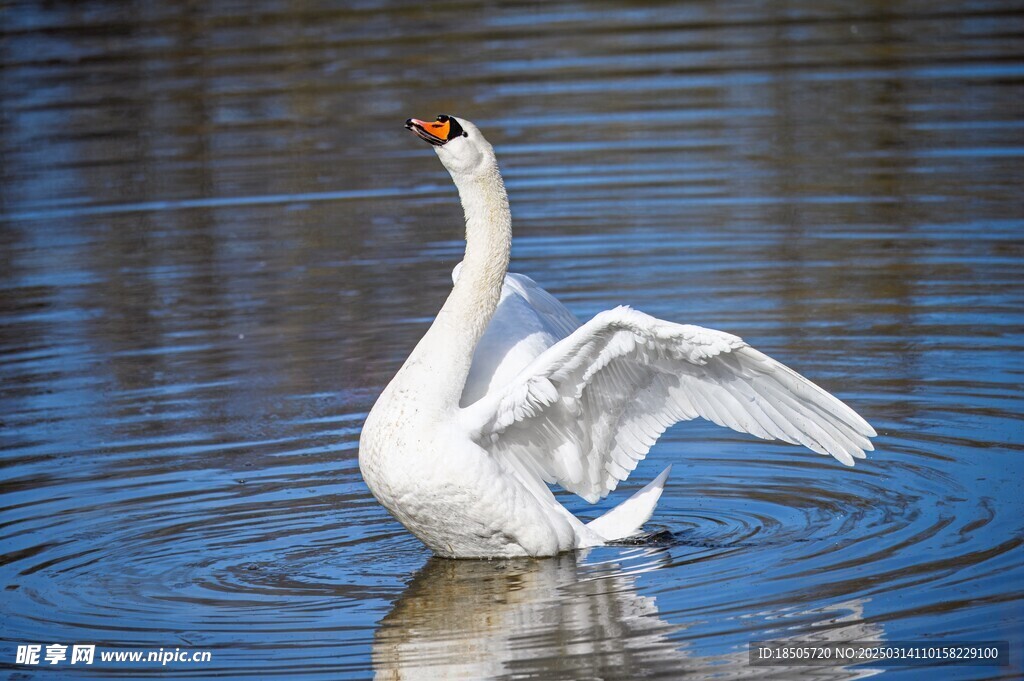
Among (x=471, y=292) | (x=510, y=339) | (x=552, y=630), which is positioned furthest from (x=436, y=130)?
(x=552, y=630)

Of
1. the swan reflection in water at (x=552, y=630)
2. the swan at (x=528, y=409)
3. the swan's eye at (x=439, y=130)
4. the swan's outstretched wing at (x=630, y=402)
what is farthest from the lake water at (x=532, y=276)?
the swan's eye at (x=439, y=130)

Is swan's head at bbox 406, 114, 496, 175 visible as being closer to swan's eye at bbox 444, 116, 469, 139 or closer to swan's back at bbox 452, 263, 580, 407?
swan's eye at bbox 444, 116, 469, 139

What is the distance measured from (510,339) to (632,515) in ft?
3.71

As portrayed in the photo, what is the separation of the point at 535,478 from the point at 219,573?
165 cm

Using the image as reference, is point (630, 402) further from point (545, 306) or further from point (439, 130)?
point (439, 130)

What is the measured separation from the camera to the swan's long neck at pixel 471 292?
26.7 feet

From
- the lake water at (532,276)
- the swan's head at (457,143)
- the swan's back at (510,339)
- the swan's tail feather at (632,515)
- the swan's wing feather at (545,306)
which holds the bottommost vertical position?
the lake water at (532,276)

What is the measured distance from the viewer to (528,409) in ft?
26.2

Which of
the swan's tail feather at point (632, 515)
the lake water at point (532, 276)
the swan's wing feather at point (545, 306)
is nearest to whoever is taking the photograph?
the lake water at point (532, 276)

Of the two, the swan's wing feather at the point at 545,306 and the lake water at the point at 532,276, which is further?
the swan's wing feather at the point at 545,306

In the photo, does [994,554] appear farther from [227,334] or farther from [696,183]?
[696,183]

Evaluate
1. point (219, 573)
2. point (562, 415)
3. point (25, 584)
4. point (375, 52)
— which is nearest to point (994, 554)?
point (562, 415)

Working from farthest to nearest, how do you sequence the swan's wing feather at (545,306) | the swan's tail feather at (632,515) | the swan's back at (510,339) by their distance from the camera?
the swan's wing feather at (545,306) → the swan's back at (510,339) → the swan's tail feather at (632,515)

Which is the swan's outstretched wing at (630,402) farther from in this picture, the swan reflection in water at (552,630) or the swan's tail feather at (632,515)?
the swan reflection in water at (552,630)
